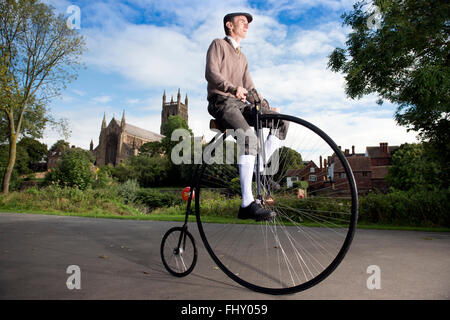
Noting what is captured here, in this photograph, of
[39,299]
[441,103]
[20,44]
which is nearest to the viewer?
[39,299]

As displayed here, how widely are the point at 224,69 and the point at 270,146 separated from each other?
871mm

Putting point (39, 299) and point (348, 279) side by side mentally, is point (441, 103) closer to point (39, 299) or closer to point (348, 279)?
point (348, 279)

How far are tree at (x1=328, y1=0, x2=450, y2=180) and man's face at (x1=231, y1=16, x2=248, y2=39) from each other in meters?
5.29

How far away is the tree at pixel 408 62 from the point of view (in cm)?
649

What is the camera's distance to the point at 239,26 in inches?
112

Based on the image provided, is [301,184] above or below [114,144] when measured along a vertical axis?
below

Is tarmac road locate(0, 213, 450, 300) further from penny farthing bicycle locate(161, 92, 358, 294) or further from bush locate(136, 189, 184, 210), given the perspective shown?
bush locate(136, 189, 184, 210)

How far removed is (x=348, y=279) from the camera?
7.79ft

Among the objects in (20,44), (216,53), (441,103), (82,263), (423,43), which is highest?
(20,44)

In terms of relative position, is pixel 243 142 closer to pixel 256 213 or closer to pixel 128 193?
pixel 256 213

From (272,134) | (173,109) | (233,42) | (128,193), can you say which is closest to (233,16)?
(233,42)

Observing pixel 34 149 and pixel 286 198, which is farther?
pixel 34 149
